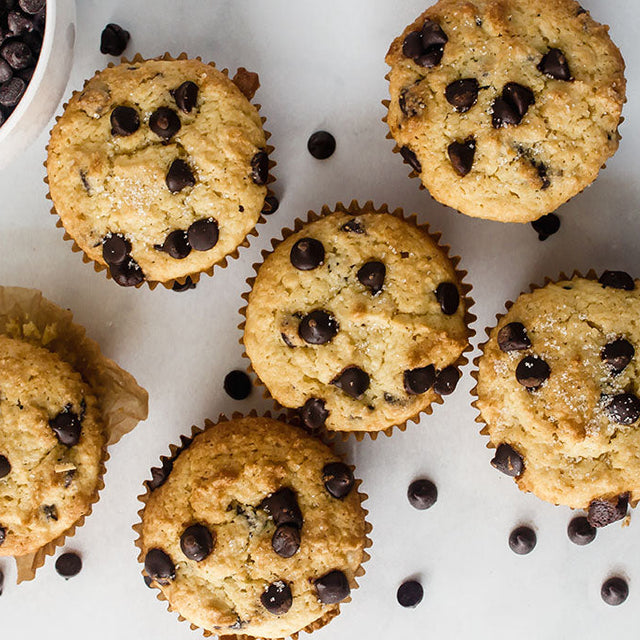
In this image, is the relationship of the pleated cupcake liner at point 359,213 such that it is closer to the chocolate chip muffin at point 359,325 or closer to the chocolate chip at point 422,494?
the chocolate chip muffin at point 359,325

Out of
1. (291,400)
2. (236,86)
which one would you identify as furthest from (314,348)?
(236,86)

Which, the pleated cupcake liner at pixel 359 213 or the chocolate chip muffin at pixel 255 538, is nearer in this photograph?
the chocolate chip muffin at pixel 255 538

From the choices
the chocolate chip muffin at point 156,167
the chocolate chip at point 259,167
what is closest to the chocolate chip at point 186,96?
the chocolate chip muffin at point 156,167

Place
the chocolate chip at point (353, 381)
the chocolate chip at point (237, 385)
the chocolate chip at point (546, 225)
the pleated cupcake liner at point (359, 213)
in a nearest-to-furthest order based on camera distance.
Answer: the chocolate chip at point (353, 381), the pleated cupcake liner at point (359, 213), the chocolate chip at point (546, 225), the chocolate chip at point (237, 385)

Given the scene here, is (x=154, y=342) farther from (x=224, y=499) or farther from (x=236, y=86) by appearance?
(x=236, y=86)

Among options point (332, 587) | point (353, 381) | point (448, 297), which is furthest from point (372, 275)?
point (332, 587)

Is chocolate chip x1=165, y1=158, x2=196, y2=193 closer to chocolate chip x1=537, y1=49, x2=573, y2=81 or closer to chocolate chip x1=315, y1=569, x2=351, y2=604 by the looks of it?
chocolate chip x1=537, y1=49, x2=573, y2=81

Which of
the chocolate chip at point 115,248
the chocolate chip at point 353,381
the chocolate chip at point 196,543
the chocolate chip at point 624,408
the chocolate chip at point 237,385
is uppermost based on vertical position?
the chocolate chip at point 624,408

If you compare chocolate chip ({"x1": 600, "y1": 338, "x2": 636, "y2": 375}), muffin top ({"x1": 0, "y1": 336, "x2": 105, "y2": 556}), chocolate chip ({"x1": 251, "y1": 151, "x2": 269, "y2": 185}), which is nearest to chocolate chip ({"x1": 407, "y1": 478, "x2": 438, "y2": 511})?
chocolate chip ({"x1": 600, "y1": 338, "x2": 636, "y2": 375})

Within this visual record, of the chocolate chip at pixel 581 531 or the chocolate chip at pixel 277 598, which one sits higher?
the chocolate chip at pixel 581 531
